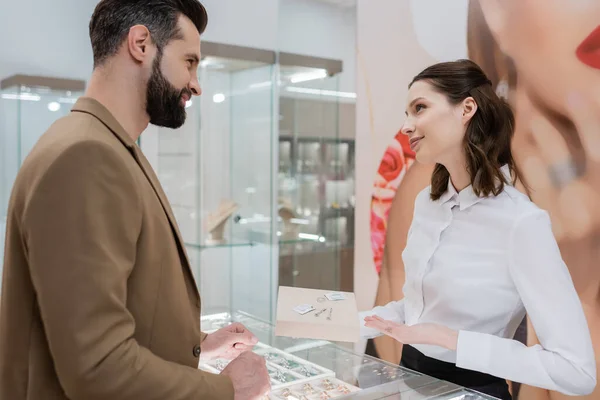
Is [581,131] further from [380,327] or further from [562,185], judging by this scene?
[380,327]

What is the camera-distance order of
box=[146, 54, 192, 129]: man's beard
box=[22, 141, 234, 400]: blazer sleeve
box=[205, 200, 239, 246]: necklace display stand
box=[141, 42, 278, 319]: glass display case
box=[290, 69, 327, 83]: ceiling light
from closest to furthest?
box=[22, 141, 234, 400]: blazer sleeve, box=[146, 54, 192, 129]: man's beard, box=[141, 42, 278, 319]: glass display case, box=[205, 200, 239, 246]: necklace display stand, box=[290, 69, 327, 83]: ceiling light

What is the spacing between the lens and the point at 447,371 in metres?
2.04

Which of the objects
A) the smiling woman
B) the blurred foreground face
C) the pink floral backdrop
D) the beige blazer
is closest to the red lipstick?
the blurred foreground face

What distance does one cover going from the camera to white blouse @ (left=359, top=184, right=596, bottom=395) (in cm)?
179

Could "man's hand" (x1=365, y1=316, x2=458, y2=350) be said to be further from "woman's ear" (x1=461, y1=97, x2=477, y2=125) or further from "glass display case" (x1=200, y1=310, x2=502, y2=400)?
"woman's ear" (x1=461, y1=97, x2=477, y2=125)

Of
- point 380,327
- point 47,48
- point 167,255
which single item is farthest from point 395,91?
point 47,48

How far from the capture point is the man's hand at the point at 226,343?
1.69m

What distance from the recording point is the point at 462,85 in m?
2.03

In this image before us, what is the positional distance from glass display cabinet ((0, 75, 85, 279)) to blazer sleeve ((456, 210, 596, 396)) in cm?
313

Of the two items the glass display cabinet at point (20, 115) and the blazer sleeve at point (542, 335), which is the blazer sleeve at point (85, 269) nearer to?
the blazer sleeve at point (542, 335)

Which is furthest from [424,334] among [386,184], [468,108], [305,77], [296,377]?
[305,77]

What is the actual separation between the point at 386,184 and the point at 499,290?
1.07 meters

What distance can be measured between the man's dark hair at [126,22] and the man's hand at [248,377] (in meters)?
0.75

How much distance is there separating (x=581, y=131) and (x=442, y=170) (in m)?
0.50
